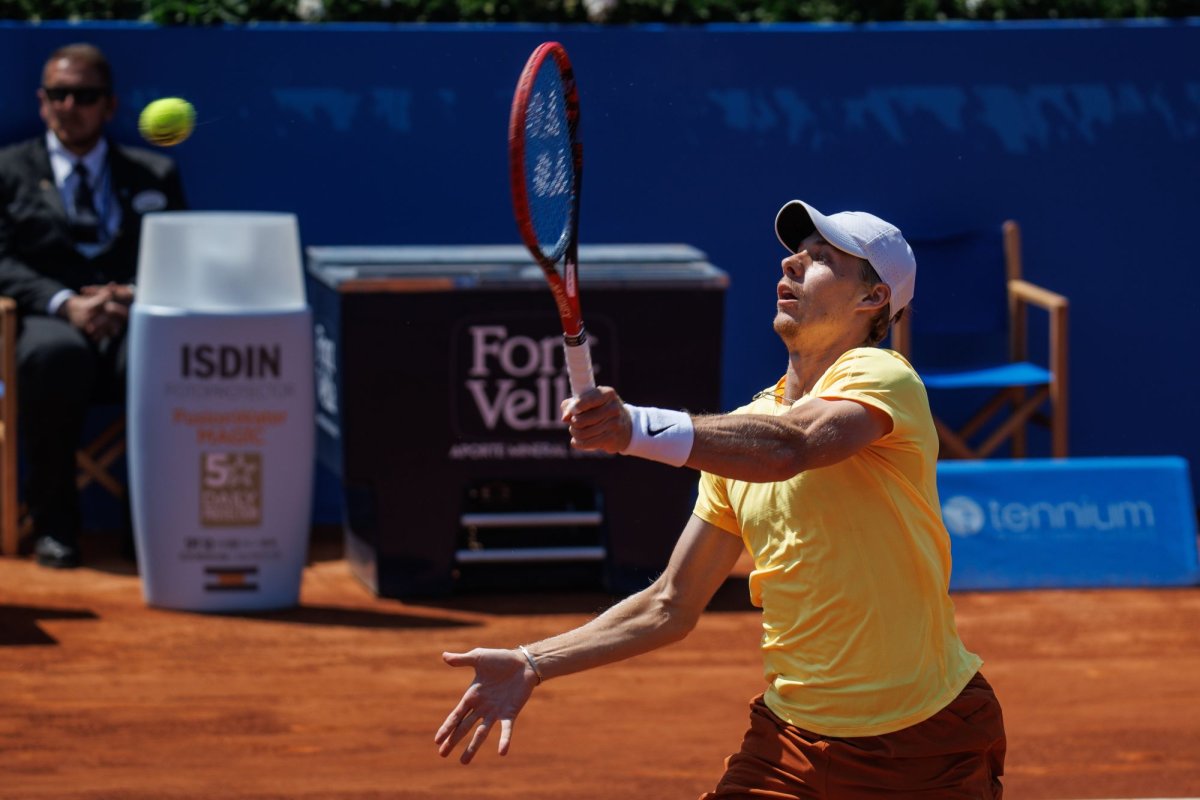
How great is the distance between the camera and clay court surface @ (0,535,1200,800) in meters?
5.66

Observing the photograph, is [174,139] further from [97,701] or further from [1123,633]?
[1123,633]

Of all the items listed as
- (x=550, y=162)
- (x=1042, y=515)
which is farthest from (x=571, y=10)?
(x=550, y=162)

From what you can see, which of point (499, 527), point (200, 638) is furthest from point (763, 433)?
point (499, 527)

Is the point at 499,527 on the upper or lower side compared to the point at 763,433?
lower

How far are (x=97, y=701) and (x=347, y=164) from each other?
328 centimetres

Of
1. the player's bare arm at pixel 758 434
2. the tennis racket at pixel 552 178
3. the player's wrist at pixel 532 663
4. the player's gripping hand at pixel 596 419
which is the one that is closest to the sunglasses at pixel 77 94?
the tennis racket at pixel 552 178

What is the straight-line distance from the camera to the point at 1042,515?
8.22m

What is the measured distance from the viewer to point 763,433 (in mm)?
3090

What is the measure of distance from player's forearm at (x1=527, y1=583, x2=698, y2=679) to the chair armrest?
5371mm

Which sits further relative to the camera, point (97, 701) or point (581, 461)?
point (581, 461)

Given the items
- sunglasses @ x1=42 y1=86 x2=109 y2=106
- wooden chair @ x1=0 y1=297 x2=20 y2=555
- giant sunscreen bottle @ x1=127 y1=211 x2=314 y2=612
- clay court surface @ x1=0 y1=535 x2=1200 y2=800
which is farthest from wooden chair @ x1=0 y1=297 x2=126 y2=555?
sunglasses @ x1=42 y1=86 x2=109 y2=106

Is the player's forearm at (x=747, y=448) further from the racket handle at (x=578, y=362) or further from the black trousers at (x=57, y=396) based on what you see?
the black trousers at (x=57, y=396)

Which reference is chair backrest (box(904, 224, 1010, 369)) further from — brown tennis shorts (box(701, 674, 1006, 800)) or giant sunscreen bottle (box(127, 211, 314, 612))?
brown tennis shorts (box(701, 674, 1006, 800))

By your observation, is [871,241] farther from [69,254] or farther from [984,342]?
[984,342]
